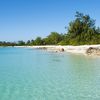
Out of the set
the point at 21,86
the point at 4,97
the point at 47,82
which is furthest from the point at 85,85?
the point at 4,97

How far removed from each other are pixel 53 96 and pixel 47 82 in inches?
126

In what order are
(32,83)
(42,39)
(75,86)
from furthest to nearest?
(42,39) → (32,83) → (75,86)

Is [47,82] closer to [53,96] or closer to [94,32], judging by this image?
[53,96]

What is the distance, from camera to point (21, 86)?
484 inches

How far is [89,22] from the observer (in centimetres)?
7506

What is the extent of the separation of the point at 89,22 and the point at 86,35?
4.59 m

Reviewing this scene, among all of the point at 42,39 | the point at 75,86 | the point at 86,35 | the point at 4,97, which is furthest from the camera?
the point at 42,39

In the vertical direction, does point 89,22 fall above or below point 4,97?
above

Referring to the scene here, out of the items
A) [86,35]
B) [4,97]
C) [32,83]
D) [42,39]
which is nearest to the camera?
[4,97]

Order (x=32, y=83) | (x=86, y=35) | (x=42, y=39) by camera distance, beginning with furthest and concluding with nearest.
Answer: (x=42, y=39) → (x=86, y=35) → (x=32, y=83)

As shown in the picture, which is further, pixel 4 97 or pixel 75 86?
pixel 75 86

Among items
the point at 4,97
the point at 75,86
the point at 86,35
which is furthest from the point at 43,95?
the point at 86,35

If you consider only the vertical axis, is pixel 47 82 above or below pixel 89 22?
below

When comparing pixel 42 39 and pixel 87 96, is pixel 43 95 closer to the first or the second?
pixel 87 96
